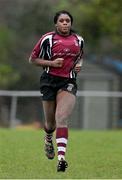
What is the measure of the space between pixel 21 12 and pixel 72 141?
31.1 m

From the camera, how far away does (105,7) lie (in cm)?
3653

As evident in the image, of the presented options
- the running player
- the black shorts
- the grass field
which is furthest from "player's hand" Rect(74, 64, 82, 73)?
the grass field

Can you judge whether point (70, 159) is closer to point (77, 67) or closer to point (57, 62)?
point (77, 67)

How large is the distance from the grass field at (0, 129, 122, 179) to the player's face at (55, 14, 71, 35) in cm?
202

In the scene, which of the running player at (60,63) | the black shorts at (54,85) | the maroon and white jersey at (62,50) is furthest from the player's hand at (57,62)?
the black shorts at (54,85)

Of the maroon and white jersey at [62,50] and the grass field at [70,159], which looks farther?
the maroon and white jersey at [62,50]

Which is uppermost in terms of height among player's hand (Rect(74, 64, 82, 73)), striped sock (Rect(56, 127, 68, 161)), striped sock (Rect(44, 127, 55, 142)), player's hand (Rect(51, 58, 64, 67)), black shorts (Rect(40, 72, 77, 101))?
player's hand (Rect(51, 58, 64, 67))

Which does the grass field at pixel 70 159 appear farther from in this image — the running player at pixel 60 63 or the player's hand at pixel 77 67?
the player's hand at pixel 77 67

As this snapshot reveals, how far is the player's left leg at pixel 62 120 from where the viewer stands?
36.0ft

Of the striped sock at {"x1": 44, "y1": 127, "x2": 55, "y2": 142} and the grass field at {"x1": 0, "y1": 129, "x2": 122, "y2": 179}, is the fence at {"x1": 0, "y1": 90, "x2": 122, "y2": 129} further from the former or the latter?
the striped sock at {"x1": 44, "y1": 127, "x2": 55, "y2": 142}

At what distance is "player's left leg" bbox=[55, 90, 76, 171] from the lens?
36.0ft

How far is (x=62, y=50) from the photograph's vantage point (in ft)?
37.6

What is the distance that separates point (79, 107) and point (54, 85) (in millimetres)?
21720

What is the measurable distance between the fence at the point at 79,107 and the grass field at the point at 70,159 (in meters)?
12.5
